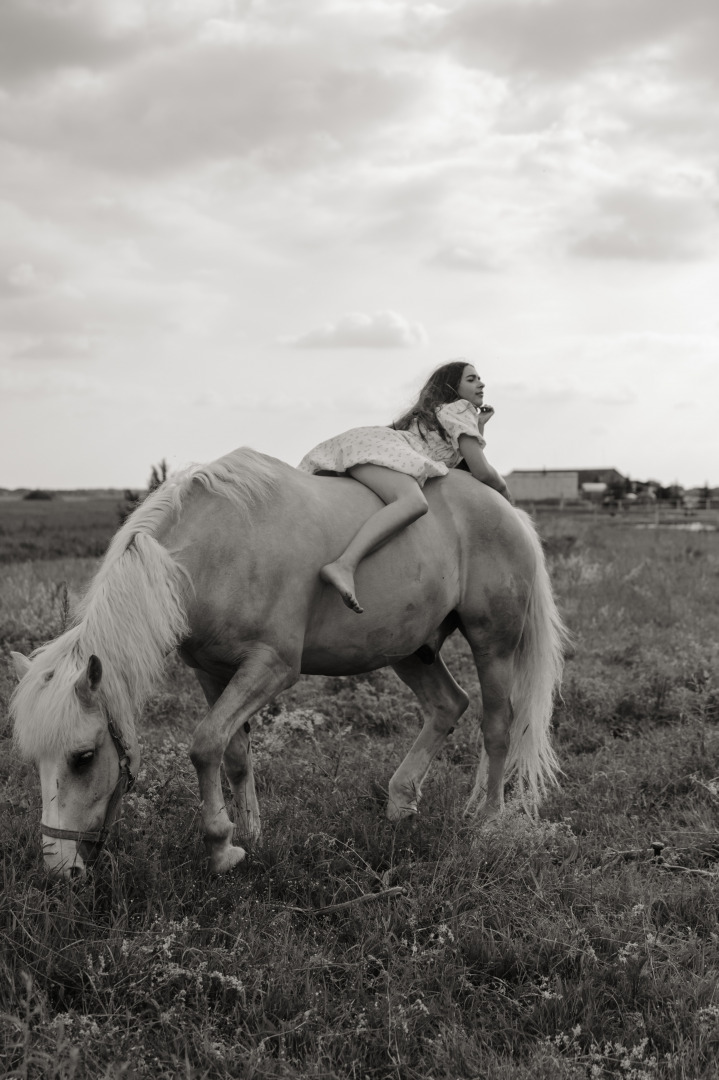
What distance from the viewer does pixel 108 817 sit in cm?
328

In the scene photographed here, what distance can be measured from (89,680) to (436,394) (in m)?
2.59

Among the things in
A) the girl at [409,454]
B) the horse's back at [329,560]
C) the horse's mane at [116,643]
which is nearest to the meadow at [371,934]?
the horse's mane at [116,643]

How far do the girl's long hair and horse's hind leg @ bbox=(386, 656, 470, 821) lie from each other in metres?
1.32

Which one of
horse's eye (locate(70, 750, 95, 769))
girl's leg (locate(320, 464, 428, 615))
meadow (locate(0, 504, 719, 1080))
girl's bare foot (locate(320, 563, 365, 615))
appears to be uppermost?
girl's leg (locate(320, 464, 428, 615))

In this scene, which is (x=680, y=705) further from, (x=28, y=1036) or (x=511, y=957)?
(x=28, y=1036)

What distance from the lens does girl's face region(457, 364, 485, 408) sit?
4812 millimetres

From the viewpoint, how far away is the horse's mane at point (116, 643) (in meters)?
3.05

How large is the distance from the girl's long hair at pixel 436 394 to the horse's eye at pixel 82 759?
2.48 metres

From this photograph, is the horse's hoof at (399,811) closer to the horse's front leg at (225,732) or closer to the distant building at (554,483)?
the horse's front leg at (225,732)

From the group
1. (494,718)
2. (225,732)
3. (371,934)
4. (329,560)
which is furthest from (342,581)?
(494,718)

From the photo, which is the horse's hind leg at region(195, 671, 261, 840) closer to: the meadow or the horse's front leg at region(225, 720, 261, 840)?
the horse's front leg at region(225, 720, 261, 840)

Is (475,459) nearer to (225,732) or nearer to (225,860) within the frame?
(225,732)

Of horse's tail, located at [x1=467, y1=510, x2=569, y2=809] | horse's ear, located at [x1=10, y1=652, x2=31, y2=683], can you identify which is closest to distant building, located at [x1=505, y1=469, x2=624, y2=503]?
horse's tail, located at [x1=467, y1=510, x2=569, y2=809]

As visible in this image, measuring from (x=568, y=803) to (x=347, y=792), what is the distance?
1.20 m
